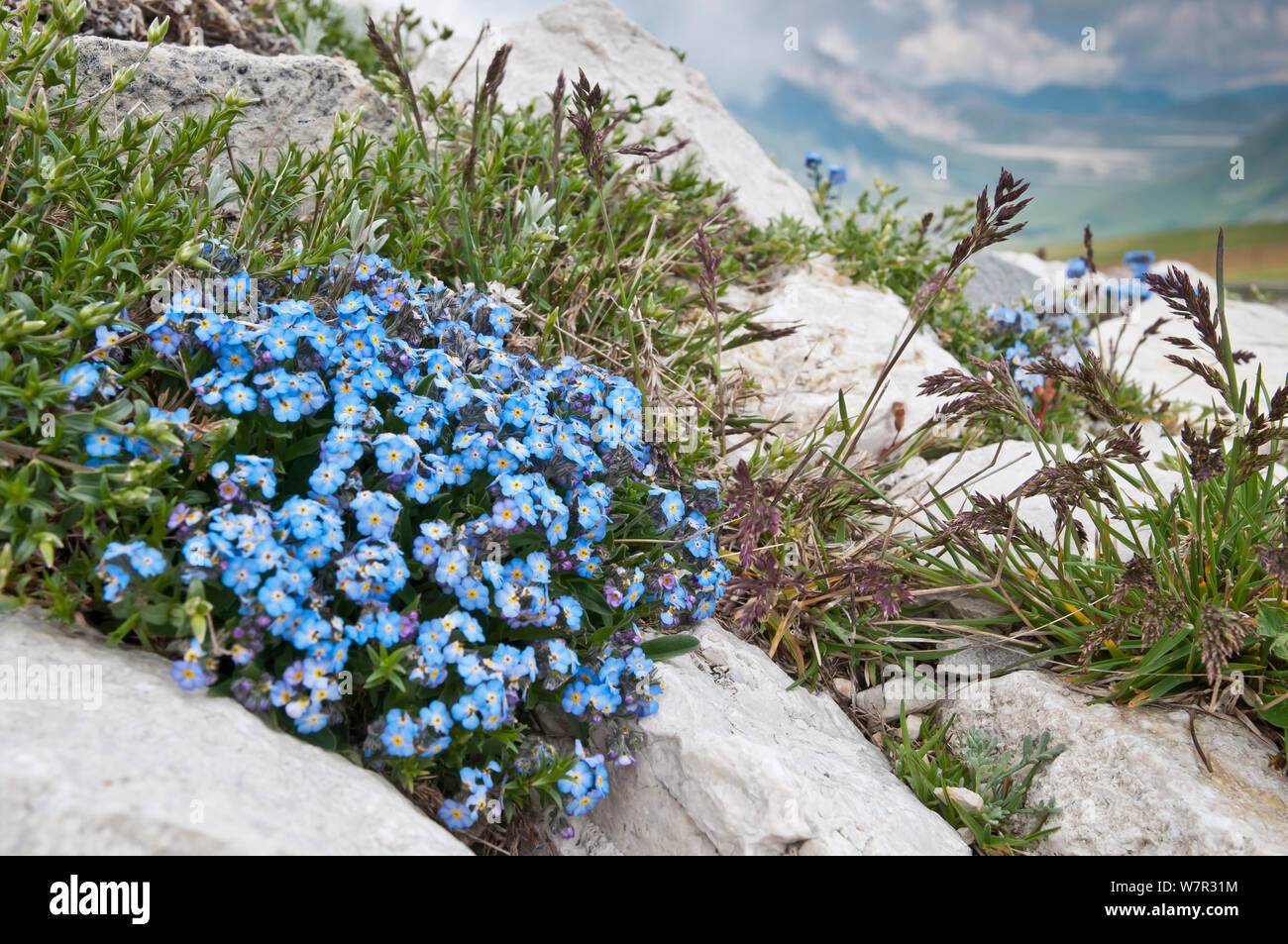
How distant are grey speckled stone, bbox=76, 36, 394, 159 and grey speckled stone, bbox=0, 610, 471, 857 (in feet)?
8.63

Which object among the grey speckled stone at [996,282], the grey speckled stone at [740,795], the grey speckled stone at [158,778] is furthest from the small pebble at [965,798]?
the grey speckled stone at [996,282]

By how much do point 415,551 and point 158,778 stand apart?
0.81m

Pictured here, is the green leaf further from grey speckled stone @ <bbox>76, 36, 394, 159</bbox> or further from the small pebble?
grey speckled stone @ <bbox>76, 36, 394, 159</bbox>

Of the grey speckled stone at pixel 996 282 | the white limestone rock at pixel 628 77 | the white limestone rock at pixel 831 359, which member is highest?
the white limestone rock at pixel 628 77

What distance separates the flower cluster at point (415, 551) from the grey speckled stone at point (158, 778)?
107 mm

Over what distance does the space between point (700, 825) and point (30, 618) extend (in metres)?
1.88

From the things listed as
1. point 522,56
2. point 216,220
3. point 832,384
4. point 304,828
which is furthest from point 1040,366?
point 522,56

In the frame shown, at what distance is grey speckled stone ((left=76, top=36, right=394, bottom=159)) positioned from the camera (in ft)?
13.4

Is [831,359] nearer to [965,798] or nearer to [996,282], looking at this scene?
[965,798]

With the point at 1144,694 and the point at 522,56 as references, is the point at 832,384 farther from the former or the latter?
the point at 522,56

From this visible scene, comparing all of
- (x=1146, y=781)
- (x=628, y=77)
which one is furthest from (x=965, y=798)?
(x=628, y=77)

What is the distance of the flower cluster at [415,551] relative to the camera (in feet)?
7.50

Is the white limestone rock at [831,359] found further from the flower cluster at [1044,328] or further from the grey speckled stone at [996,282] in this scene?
the grey speckled stone at [996,282]

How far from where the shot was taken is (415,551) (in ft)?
8.11
